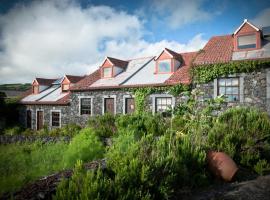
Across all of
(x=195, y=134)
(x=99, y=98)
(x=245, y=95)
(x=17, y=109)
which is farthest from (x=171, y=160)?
(x=17, y=109)

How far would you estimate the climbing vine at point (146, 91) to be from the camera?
1591cm

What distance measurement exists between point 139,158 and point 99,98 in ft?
49.1

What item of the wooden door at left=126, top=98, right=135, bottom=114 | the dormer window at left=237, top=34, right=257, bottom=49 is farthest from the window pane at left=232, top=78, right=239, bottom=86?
the wooden door at left=126, top=98, right=135, bottom=114

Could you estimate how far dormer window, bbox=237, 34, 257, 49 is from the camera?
14.9 meters

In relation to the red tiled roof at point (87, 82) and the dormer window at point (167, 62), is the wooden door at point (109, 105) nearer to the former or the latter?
the red tiled roof at point (87, 82)

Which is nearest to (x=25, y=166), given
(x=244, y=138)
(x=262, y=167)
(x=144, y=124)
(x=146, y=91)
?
(x=144, y=124)

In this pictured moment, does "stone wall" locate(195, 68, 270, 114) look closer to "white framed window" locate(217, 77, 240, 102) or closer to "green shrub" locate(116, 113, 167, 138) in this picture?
"white framed window" locate(217, 77, 240, 102)

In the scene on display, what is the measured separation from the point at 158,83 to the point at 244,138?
9.92 m

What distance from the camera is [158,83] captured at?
16547 millimetres

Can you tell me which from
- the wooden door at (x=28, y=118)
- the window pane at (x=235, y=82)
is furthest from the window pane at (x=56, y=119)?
the window pane at (x=235, y=82)

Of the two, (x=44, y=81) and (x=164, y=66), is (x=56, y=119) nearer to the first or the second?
(x=44, y=81)

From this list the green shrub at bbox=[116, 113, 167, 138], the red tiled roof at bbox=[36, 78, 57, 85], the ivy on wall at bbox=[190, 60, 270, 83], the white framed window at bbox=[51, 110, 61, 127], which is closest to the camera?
the green shrub at bbox=[116, 113, 167, 138]

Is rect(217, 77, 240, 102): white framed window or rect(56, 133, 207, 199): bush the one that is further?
rect(217, 77, 240, 102): white framed window

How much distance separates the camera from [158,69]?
18297 mm
